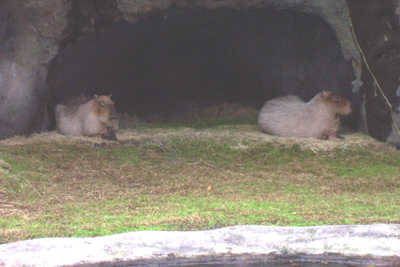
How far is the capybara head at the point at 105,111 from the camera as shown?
313 inches

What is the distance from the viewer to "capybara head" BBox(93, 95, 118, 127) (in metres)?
7.94

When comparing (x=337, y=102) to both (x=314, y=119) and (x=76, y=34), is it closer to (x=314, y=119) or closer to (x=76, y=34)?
(x=314, y=119)

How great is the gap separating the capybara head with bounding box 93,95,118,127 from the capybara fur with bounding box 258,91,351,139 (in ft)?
7.12

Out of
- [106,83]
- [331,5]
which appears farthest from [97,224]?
[106,83]

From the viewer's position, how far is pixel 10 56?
7.41m

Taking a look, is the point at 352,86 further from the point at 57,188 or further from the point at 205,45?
the point at 57,188

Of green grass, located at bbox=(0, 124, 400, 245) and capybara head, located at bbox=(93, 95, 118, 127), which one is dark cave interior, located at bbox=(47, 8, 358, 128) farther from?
green grass, located at bbox=(0, 124, 400, 245)

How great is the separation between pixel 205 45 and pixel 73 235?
6.42m

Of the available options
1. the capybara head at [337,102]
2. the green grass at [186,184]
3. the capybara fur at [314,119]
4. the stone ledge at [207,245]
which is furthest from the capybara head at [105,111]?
the stone ledge at [207,245]

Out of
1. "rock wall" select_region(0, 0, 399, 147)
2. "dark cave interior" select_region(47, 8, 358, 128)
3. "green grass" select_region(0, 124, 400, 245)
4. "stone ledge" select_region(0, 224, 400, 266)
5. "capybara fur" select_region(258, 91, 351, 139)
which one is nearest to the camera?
"stone ledge" select_region(0, 224, 400, 266)

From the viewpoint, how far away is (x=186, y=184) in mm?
5695

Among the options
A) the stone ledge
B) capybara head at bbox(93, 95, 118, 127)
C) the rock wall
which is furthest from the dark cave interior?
the stone ledge

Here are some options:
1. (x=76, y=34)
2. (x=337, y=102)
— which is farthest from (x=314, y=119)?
(x=76, y=34)

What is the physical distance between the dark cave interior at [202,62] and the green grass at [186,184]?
164cm
